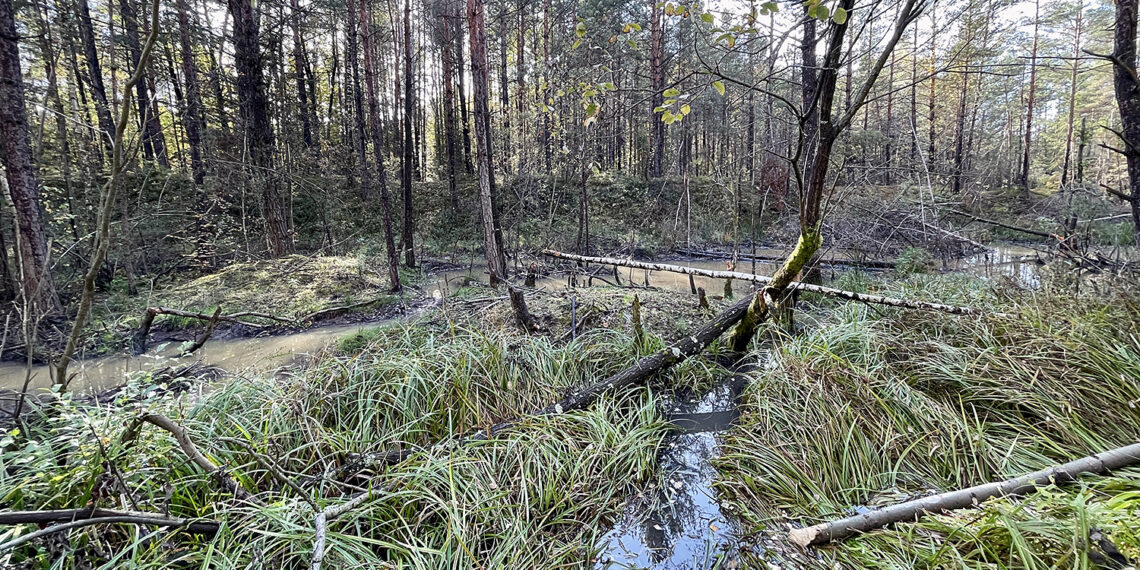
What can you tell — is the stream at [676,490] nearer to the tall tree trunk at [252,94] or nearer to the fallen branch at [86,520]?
the fallen branch at [86,520]

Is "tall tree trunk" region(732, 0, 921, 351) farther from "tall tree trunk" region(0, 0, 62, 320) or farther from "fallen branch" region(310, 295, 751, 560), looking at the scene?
"tall tree trunk" region(0, 0, 62, 320)

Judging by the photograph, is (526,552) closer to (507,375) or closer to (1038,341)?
(507,375)

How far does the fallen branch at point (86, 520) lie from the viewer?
1.40 metres

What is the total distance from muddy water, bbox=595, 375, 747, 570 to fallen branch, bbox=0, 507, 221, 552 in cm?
193

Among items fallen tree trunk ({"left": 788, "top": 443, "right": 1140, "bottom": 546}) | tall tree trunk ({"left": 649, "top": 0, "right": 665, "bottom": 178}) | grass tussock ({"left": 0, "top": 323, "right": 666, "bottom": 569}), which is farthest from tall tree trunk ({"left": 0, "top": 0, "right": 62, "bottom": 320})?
tall tree trunk ({"left": 649, "top": 0, "right": 665, "bottom": 178})

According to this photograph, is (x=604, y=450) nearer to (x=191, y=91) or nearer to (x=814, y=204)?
(x=814, y=204)

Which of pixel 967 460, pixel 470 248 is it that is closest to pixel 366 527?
pixel 967 460

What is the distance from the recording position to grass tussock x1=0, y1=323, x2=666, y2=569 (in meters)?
1.93

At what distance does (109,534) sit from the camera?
6.38 feet

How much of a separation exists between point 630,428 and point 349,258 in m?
8.65

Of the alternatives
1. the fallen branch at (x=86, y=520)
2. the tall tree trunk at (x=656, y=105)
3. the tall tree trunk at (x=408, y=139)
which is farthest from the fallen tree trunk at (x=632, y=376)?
the tall tree trunk at (x=656, y=105)

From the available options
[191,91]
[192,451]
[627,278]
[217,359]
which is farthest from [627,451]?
[191,91]

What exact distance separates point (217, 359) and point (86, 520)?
552cm

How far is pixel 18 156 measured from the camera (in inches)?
233
